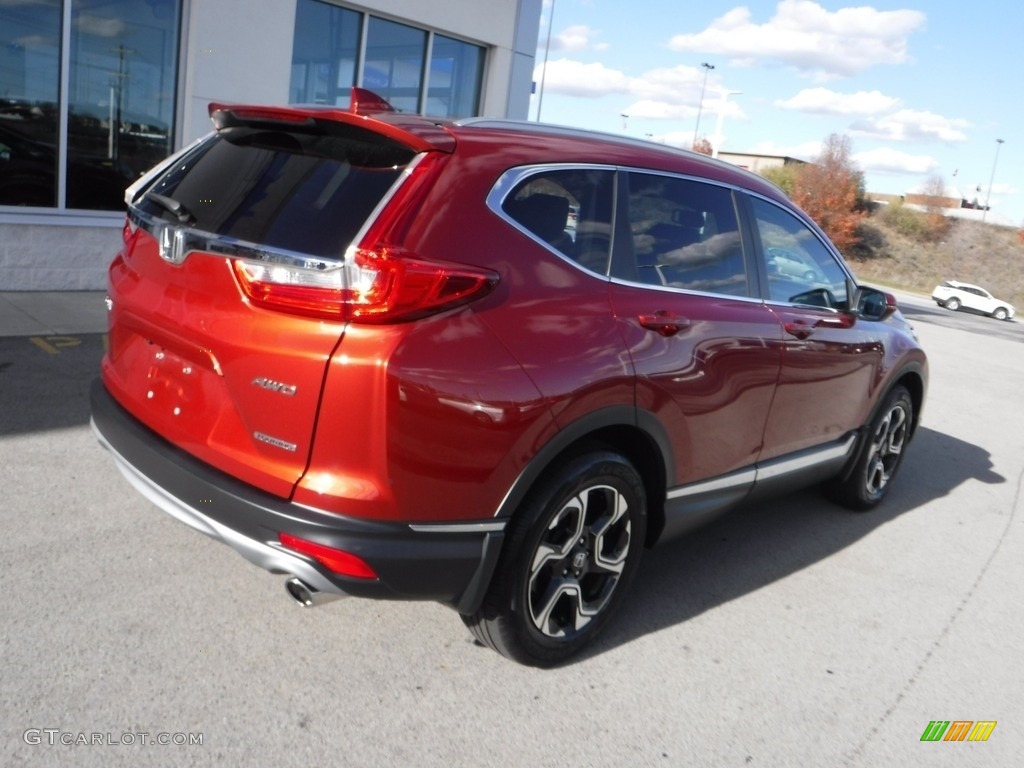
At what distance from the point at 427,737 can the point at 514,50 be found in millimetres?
10702

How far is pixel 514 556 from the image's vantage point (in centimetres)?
305

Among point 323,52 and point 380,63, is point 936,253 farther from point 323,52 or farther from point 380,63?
point 323,52

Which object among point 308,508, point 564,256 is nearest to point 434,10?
point 564,256

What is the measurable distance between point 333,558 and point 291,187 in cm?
115

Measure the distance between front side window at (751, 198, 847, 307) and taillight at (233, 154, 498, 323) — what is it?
1.96 m

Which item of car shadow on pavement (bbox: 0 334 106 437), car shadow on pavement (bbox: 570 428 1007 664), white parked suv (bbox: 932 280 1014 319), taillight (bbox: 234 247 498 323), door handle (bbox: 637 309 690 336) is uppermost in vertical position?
taillight (bbox: 234 247 498 323)

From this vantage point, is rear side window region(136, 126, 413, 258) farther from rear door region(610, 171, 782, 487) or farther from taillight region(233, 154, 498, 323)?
rear door region(610, 171, 782, 487)

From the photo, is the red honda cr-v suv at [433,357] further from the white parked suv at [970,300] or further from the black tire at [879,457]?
the white parked suv at [970,300]

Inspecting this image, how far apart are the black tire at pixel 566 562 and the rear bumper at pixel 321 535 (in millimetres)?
137

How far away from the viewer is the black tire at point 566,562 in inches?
122

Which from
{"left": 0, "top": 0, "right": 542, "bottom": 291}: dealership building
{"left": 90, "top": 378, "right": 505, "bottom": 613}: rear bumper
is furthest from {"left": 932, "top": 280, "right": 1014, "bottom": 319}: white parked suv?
{"left": 90, "top": 378, "right": 505, "bottom": 613}: rear bumper

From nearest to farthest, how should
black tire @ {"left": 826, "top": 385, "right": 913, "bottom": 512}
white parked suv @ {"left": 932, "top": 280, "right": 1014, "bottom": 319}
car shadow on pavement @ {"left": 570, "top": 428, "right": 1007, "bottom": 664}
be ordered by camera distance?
car shadow on pavement @ {"left": 570, "top": 428, "right": 1007, "bottom": 664} → black tire @ {"left": 826, "top": 385, "right": 913, "bottom": 512} → white parked suv @ {"left": 932, "top": 280, "right": 1014, "bottom": 319}

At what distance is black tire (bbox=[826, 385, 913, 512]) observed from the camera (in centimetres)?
538

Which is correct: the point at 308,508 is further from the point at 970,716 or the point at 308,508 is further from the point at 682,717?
the point at 970,716
